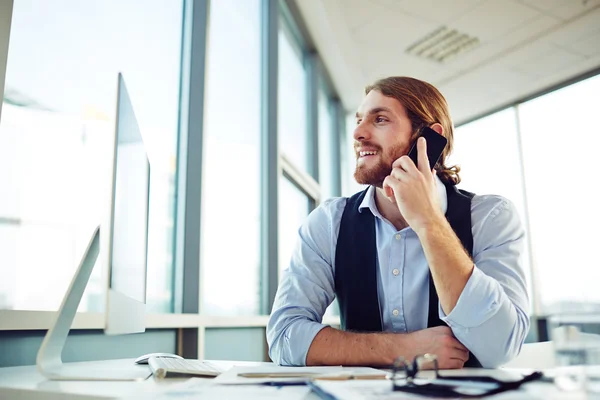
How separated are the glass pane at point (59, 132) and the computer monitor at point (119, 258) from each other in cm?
19

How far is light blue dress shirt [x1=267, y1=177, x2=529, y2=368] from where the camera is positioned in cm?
112

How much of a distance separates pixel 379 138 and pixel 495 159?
14.0 feet

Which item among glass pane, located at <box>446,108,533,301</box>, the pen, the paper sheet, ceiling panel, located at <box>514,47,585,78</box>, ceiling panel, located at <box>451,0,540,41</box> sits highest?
ceiling panel, located at <box>451,0,540,41</box>

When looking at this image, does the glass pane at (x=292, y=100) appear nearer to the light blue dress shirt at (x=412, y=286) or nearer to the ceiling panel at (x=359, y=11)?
the ceiling panel at (x=359, y=11)

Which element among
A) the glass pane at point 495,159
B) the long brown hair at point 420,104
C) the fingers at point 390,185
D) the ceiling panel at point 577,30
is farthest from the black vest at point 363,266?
the glass pane at point 495,159

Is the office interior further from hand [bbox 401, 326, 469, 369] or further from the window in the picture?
hand [bbox 401, 326, 469, 369]

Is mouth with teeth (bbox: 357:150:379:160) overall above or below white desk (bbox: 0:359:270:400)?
above

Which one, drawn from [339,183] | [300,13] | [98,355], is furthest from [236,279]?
[339,183]

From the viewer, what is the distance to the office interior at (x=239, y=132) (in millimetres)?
1306

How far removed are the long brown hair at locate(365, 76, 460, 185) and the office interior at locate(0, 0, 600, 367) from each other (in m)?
0.38

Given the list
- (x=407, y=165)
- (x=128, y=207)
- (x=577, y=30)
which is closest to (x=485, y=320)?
(x=407, y=165)

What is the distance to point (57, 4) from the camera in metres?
1.44

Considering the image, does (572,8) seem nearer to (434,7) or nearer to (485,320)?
(434,7)

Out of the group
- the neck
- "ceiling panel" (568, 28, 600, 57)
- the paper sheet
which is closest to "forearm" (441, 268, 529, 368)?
the neck
